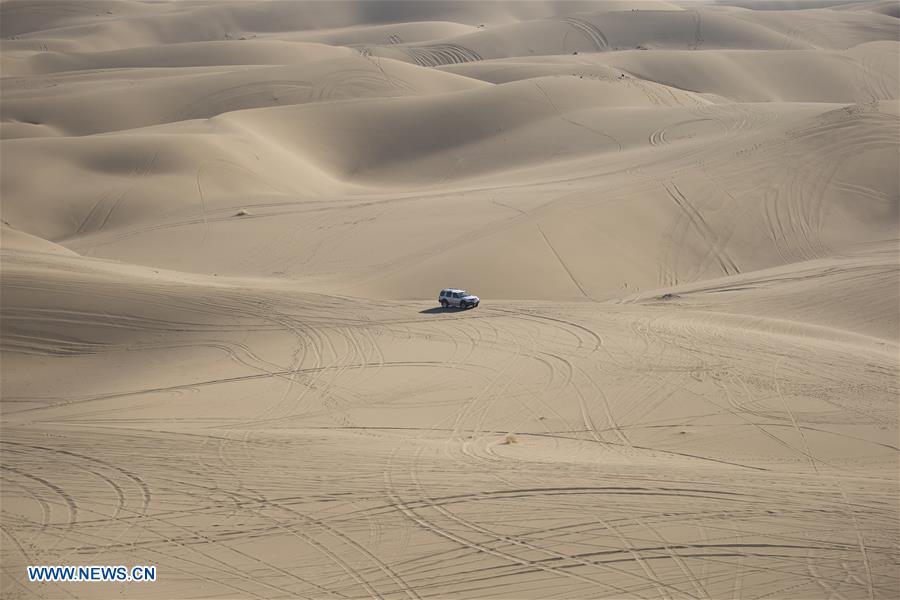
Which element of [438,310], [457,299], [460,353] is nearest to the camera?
[460,353]

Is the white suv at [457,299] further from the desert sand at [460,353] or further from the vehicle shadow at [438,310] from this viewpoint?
the desert sand at [460,353]

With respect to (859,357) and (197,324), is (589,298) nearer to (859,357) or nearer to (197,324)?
(859,357)

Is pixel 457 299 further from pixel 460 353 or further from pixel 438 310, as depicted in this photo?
pixel 460 353

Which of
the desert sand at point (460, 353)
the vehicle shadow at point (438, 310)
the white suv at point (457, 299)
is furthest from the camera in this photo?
the white suv at point (457, 299)

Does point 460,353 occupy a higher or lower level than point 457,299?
lower

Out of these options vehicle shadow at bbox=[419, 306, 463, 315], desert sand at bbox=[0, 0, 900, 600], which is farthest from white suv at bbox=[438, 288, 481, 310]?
desert sand at bbox=[0, 0, 900, 600]

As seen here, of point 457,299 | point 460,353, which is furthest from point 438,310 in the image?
point 460,353

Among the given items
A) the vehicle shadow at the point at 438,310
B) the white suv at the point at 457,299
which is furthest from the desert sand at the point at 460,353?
the white suv at the point at 457,299

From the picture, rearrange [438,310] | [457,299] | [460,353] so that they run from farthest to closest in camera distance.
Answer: [438,310], [457,299], [460,353]

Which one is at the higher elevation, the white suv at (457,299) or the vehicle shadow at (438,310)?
the white suv at (457,299)

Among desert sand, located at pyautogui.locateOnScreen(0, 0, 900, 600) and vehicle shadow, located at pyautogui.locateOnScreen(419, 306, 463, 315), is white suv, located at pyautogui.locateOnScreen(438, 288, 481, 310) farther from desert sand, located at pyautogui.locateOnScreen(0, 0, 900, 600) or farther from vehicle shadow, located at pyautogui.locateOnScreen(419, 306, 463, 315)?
desert sand, located at pyautogui.locateOnScreen(0, 0, 900, 600)
